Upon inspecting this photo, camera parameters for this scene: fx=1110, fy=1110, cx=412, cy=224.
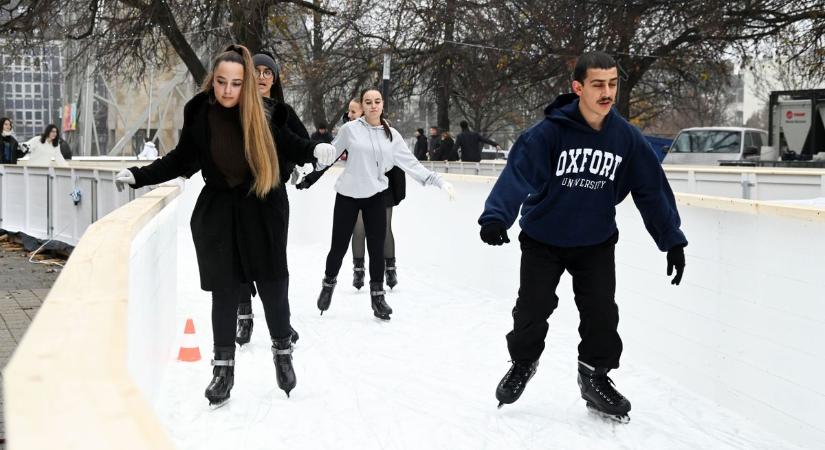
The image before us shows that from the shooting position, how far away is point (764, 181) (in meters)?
10.9

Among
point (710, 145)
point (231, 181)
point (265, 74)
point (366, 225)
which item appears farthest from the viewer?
point (710, 145)

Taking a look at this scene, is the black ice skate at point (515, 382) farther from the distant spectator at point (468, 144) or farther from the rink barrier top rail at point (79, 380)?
the distant spectator at point (468, 144)

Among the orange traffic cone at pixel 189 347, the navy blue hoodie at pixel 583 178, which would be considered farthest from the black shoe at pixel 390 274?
the navy blue hoodie at pixel 583 178

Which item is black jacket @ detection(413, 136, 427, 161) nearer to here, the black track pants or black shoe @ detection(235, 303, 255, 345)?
black shoe @ detection(235, 303, 255, 345)

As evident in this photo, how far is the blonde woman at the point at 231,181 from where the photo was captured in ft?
15.5

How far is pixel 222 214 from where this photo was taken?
4836 mm

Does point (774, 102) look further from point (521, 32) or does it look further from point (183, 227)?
point (183, 227)

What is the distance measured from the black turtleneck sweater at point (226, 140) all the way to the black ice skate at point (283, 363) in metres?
0.89

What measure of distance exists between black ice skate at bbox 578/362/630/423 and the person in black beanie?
1.52 metres

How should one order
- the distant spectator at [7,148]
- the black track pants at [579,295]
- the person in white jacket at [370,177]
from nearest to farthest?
the black track pants at [579,295], the person in white jacket at [370,177], the distant spectator at [7,148]

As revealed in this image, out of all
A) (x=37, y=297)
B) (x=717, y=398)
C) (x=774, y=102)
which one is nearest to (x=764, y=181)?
(x=717, y=398)

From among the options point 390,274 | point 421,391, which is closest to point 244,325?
point 421,391

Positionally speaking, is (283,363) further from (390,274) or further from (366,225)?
(390,274)

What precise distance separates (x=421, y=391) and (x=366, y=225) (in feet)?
7.47
